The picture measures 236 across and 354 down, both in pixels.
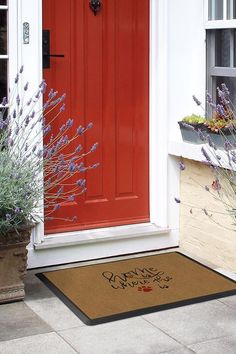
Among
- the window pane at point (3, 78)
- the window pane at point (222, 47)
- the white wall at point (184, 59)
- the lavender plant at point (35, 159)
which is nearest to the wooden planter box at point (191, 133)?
the white wall at point (184, 59)

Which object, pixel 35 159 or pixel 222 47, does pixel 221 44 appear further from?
pixel 35 159

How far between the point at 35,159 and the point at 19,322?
1165 millimetres

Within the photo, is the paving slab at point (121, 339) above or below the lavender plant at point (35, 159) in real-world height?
below

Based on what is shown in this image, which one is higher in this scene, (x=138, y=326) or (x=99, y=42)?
(x=99, y=42)

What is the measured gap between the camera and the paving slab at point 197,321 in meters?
3.80

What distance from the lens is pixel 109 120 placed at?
204 inches

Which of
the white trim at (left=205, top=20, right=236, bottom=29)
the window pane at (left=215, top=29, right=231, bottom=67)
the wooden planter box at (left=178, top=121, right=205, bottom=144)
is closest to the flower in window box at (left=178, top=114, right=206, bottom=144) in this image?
the wooden planter box at (left=178, top=121, right=205, bottom=144)

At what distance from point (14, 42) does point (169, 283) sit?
6.14ft

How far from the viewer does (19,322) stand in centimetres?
397

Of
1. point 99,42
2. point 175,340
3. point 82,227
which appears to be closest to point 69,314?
point 175,340

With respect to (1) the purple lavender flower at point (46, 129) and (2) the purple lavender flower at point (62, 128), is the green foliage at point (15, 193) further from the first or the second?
(2) the purple lavender flower at point (62, 128)

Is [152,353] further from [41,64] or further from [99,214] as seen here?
[41,64]

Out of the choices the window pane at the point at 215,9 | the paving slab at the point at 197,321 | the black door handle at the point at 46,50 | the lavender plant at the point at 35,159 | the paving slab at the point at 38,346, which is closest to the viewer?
the paving slab at the point at 38,346

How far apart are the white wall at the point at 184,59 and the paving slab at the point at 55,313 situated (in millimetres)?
1642
